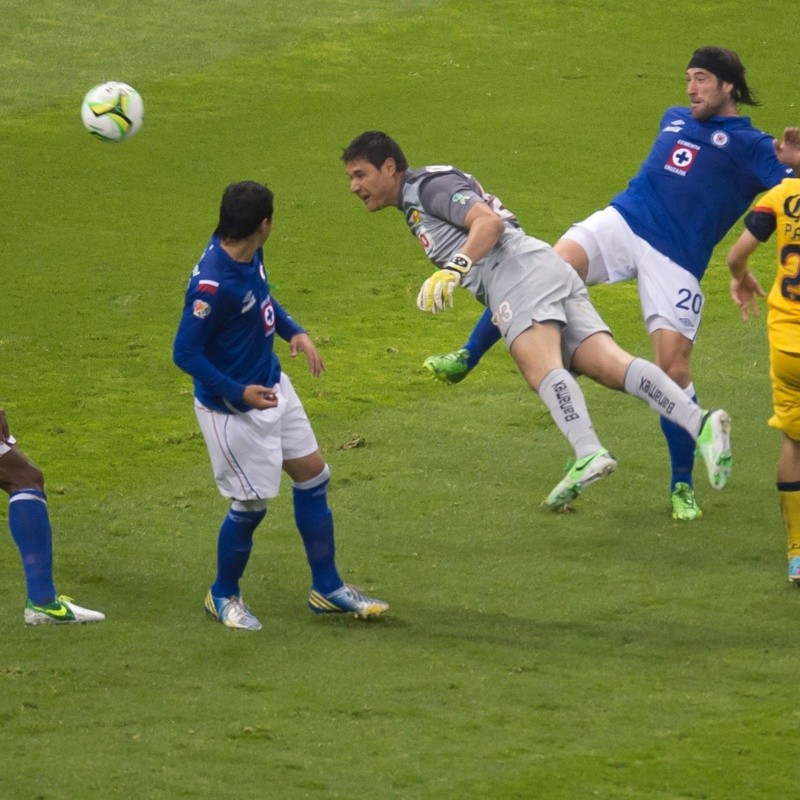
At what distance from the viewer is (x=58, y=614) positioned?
675cm

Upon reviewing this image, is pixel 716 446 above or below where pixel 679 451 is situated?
above

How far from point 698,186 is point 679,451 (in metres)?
1.35

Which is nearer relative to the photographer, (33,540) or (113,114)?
(33,540)

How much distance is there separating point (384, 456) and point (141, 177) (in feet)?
20.7

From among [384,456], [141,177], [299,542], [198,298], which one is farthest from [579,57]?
[198,298]

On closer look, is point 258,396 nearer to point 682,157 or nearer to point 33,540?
point 33,540

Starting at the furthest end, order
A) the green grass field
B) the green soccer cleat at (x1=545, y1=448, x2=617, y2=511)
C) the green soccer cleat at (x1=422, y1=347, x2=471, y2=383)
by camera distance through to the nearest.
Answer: the green soccer cleat at (x1=422, y1=347, x2=471, y2=383) < the green soccer cleat at (x1=545, y1=448, x2=617, y2=511) < the green grass field

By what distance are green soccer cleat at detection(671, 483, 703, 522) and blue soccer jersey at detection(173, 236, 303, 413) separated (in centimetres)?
249

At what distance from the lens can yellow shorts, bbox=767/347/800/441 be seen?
6.74 metres

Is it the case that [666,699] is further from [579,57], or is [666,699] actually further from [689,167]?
[579,57]

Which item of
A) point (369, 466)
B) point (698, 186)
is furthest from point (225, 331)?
point (698, 186)

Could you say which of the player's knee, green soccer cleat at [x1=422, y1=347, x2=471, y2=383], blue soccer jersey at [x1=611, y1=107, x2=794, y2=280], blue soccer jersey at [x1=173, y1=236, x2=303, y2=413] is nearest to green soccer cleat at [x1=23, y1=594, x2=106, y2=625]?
the player's knee

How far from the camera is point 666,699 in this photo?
19.1ft

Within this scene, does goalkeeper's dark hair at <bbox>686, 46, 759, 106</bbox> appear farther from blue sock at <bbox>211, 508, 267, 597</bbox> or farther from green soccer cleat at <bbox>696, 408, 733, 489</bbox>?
blue sock at <bbox>211, 508, 267, 597</bbox>
